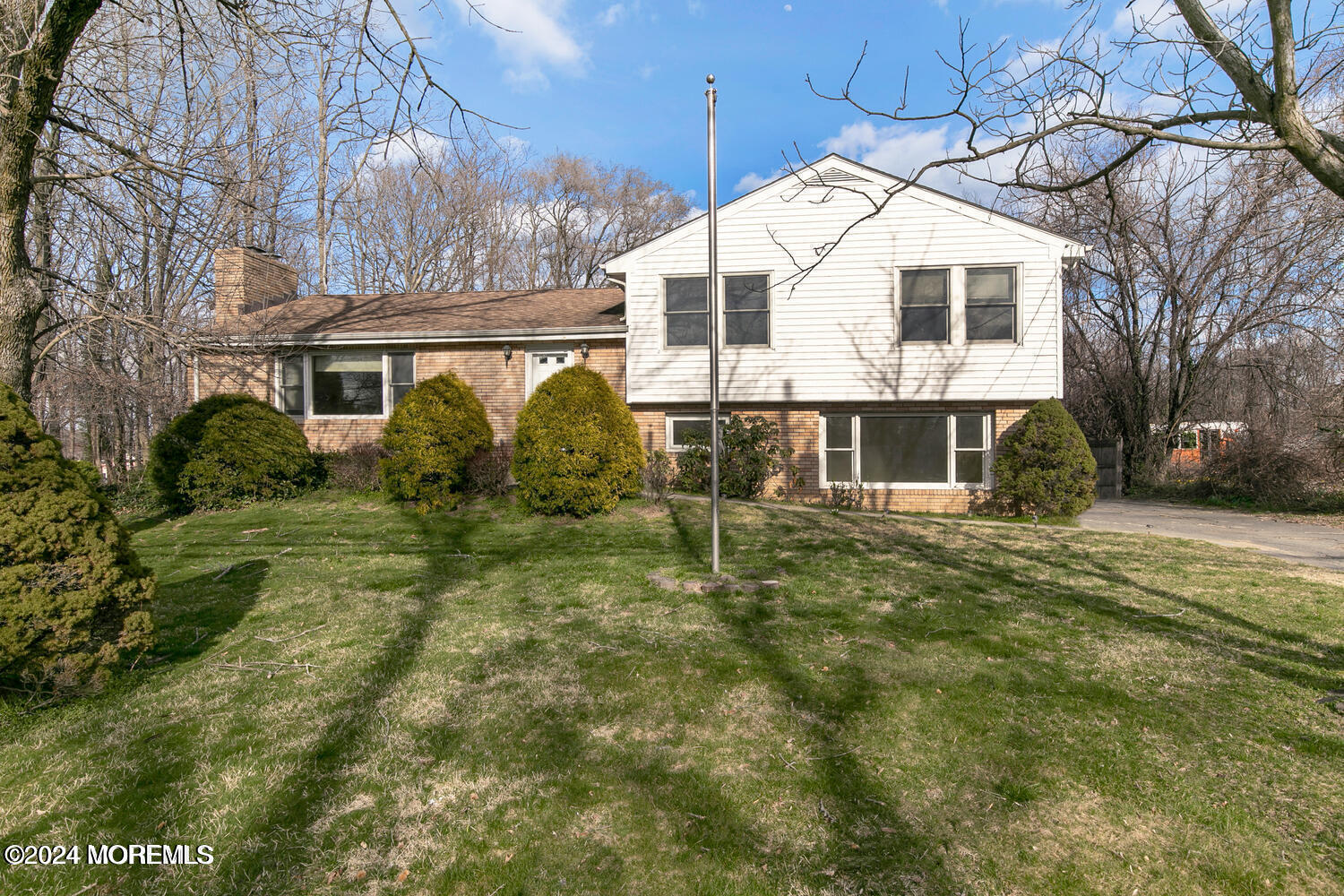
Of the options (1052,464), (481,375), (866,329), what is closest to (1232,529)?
(1052,464)

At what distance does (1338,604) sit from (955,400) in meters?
7.00

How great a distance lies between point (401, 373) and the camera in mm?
14352

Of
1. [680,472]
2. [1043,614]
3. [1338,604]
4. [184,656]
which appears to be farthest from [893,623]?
[680,472]

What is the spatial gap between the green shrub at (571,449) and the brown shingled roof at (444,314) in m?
3.02

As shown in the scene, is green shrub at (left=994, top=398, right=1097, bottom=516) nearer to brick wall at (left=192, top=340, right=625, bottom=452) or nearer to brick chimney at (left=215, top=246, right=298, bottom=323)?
brick wall at (left=192, top=340, right=625, bottom=452)

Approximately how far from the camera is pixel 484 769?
3.40 metres

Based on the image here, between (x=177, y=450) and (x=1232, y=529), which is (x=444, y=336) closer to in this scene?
(x=177, y=450)

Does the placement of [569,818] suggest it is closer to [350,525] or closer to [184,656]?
[184,656]

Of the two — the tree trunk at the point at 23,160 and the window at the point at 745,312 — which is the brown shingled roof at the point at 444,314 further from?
the tree trunk at the point at 23,160

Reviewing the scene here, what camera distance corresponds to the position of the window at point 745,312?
1323 cm

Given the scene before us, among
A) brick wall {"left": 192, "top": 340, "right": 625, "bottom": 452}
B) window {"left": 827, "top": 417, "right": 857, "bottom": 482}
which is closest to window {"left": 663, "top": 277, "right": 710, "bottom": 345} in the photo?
brick wall {"left": 192, "top": 340, "right": 625, "bottom": 452}

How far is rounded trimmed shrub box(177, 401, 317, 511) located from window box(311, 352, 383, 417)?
2088 millimetres

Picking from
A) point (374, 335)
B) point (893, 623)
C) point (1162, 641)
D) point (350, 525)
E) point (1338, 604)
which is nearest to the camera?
point (1162, 641)

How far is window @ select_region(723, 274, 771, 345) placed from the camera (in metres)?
13.2
